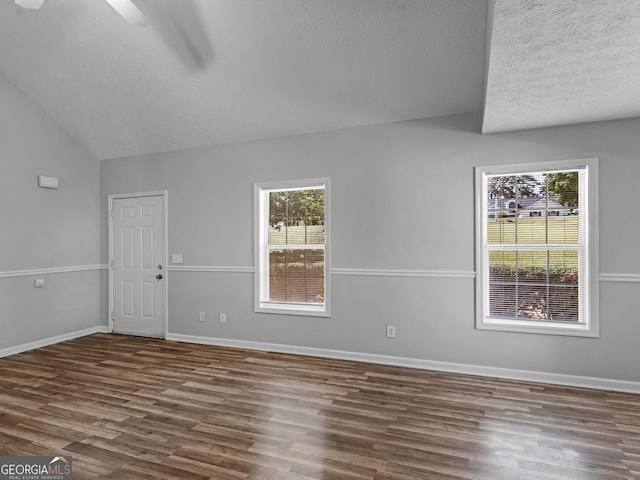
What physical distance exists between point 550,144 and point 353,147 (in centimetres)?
188

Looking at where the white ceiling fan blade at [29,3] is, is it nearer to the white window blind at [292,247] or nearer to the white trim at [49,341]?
the white window blind at [292,247]

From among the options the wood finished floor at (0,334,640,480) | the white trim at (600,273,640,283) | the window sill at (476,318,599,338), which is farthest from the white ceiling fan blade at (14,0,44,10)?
the white trim at (600,273,640,283)

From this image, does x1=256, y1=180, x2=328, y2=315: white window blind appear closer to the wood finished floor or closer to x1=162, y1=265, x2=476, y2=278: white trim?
x1=162, y1=265, x2=476, y2=278: white trim

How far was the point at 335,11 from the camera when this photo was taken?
9.05ft

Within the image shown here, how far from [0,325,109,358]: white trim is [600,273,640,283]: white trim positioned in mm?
6133

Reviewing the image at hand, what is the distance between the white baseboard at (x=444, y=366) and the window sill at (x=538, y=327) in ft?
1.26

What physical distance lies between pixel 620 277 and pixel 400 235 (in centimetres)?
193

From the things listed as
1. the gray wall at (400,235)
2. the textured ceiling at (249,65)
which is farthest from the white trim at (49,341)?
the textured ceiling at (249,65)

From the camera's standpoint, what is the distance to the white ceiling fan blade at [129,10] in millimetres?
2186

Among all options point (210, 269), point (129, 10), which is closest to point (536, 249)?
point (210, 269)

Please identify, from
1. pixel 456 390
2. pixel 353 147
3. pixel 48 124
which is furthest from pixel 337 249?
pixel 48 124

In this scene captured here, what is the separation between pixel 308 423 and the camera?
256 cm

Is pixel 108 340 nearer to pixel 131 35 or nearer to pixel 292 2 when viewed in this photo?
pixel 131 35

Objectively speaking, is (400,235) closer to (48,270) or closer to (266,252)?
(266,252)
